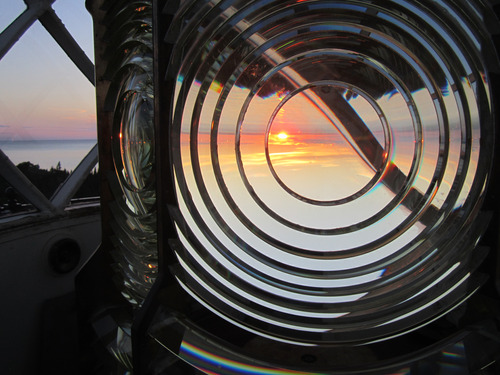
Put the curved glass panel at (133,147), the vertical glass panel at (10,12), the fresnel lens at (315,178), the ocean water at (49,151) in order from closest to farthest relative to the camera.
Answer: the fresnel lens at (315,178) → the curved glass panel at (133,147) → the vertical glass panel at (10,12) → the ocean water at (49,151)

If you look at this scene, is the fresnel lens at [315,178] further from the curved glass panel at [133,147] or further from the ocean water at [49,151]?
the ocean water at [49,151]

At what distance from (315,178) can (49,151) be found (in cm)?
187

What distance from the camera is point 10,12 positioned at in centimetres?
173

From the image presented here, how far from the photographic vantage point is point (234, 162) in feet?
2.04

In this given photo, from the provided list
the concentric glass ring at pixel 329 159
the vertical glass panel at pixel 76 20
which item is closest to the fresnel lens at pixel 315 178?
the concentric glass ring at pixel 329 159

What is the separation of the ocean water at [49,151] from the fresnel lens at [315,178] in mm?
1441

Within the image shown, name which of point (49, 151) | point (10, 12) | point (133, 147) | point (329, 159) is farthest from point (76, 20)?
point (329, 159)

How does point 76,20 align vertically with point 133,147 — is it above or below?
above

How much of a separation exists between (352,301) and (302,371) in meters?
0.13

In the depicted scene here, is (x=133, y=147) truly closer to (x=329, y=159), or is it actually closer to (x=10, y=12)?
(x=329, y=159)

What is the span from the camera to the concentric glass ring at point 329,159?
0.52m

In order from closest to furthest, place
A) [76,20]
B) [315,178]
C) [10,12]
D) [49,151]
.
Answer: [315,178] → [10,12] → [76,20] → [49,151]

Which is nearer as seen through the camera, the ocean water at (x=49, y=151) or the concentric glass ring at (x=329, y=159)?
the concentric glass ring at (x=329, y=159)

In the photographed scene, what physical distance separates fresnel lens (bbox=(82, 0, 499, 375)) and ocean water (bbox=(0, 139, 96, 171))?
144 centimetres
